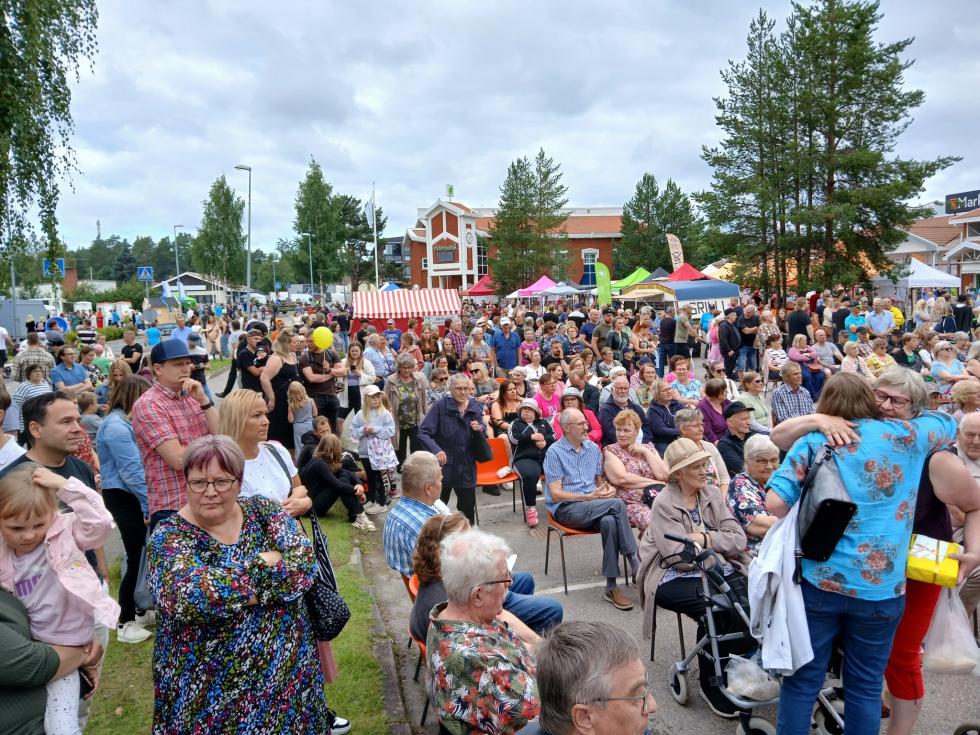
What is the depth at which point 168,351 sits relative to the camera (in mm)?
3908

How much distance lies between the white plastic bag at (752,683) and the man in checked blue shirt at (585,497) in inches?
72.1

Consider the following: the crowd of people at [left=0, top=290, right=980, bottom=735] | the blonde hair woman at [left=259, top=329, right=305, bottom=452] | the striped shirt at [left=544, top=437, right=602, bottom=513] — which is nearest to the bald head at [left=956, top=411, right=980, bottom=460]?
the crowd of people at [left=0, top=290, right=980, bottom=735]

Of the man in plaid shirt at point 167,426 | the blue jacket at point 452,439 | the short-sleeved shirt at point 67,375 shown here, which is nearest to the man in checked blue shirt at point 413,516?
the man in plaid shirt at point 167,426

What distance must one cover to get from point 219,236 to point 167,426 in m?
64.9

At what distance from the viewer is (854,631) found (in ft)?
9.19

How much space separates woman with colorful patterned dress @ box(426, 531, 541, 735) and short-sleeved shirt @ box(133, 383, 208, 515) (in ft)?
5.63

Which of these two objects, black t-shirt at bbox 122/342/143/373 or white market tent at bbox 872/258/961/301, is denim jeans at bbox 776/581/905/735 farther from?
white market tent at bbox 872/258/961/301

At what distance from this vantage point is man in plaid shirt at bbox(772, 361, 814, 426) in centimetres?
827

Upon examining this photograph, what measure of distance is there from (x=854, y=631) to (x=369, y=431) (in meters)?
5.85

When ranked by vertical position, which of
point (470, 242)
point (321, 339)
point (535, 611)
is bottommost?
point (535, 611)

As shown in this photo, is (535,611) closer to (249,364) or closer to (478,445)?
(478,445)

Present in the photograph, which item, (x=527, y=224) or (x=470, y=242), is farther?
(x=470, y=242)

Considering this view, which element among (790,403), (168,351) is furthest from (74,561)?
(790,403)

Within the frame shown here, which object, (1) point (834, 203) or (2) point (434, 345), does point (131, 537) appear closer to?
(2) point (434, 345)
